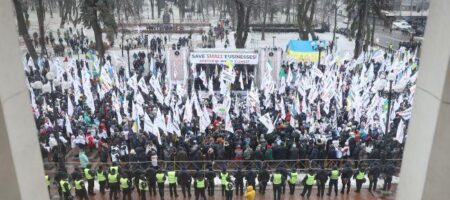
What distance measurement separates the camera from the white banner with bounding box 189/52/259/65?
24489 millimetres

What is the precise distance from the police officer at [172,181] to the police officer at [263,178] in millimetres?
2610

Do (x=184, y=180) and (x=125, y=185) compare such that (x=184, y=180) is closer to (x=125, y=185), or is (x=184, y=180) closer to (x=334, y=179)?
(x=125, y=185)

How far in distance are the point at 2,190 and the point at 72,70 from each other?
22.9 metres

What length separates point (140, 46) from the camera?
4216 centimetres

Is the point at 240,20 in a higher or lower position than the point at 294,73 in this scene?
higher

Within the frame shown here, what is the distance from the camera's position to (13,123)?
12.0 ft

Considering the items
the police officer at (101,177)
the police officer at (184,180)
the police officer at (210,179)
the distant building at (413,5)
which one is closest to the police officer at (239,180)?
the police officer at (210,179)

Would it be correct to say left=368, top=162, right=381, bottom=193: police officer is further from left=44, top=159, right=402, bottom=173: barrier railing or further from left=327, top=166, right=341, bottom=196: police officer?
left=327, top=166, right=341, bottom=196: police officer

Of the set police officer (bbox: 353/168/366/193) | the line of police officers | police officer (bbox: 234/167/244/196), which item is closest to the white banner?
police officer (bbox: 234/167/244/196)

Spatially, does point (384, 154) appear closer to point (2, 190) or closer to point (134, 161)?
point (134, 161)

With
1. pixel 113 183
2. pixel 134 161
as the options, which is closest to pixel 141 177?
pixel 113 183

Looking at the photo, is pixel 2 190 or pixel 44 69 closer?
pixel 2 190

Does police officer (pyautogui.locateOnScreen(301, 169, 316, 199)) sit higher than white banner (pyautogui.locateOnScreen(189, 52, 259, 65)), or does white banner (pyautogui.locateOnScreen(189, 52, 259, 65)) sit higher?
white banner (pyautogui.locateOnScreen(189, 52, 259, 65))

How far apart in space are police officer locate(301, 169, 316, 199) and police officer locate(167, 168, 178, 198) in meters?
3.97
